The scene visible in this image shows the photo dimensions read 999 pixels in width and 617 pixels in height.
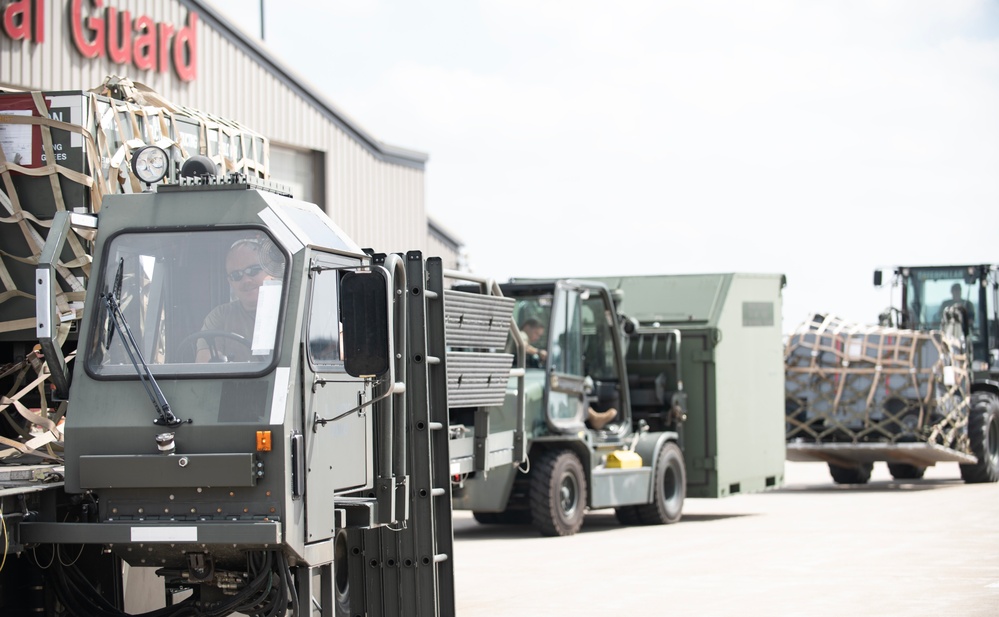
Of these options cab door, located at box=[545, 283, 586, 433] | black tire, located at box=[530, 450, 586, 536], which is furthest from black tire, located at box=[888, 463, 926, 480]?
black tire, located at box=[530, 450, 586, 536]

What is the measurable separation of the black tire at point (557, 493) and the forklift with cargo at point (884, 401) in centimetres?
670

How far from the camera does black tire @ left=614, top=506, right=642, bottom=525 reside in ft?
56.5

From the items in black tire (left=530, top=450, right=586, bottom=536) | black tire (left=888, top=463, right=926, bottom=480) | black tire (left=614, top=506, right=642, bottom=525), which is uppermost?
black tire (left=530, top=450, right=586, bottom=536)

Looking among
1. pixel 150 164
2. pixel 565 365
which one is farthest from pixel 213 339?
pixel 565 365

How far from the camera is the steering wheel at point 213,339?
685 centimetres

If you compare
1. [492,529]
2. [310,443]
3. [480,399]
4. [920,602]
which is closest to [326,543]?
[310,443]

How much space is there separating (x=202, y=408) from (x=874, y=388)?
16.5 metres

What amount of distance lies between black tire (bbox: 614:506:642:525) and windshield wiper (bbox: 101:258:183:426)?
11015 millimetres

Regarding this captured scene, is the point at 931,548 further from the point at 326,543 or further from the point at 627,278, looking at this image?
the point at 326,543

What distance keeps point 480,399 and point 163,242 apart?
3056mm

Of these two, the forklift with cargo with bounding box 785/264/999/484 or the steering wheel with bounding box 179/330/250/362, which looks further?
the forklift with cargo with bounding box 785/264/999/484

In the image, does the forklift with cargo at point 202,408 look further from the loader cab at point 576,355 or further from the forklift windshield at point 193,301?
the loader cab at point 576,355

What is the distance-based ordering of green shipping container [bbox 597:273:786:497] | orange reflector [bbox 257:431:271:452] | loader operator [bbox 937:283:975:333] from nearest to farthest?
1. orange reflector [bbox 257:431:271:452]
2. green shipping container [bbox 597:273:786:497]
3. loader operator [bbox 937:283:975:333]

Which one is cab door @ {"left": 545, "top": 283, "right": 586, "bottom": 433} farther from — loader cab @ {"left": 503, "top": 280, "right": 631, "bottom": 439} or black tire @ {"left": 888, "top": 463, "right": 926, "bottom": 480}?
black tire @ {"left": 888, "top": 463, "right": 926, "bottom": 480}
